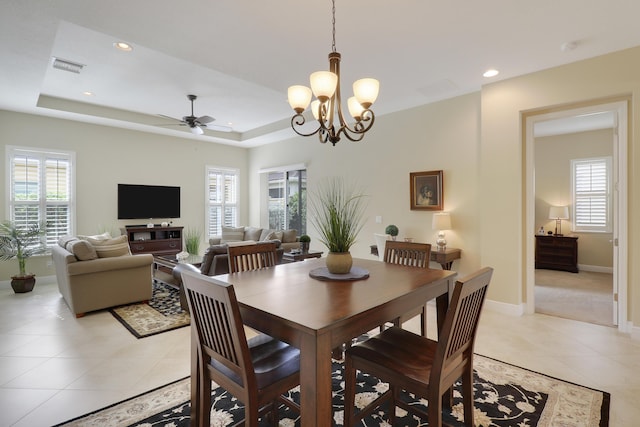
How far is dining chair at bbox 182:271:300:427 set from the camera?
137cm

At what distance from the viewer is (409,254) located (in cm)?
276

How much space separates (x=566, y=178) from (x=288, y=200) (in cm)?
577

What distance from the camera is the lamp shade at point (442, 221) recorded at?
14.1 ft

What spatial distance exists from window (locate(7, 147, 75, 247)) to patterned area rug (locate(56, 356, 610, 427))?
4.94 meters

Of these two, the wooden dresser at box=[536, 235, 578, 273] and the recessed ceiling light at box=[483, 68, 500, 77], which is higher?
the recessed ceiling light at box=[483, 68, 500, 77]

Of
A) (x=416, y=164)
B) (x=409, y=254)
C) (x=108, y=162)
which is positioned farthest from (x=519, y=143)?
(x=108, y=162)

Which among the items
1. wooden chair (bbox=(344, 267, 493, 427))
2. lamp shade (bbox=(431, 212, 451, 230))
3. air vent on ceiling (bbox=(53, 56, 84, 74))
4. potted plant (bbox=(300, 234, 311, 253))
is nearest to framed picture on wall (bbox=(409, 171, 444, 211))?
lamp shade (bbox=(431, 212, 451, 230))

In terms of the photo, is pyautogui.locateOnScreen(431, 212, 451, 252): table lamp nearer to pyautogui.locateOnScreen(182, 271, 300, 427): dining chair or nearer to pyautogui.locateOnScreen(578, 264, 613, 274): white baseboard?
pyautogui.locateOnScreen(182, 271, 300, 427): dining chair

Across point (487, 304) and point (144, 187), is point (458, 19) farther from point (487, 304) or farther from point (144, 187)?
point (144, 187)

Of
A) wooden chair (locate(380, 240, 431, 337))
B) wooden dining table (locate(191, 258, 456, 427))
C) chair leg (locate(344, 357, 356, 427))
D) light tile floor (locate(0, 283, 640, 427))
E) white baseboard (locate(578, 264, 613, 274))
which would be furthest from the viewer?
white baseboard (locate(578, 264, 613, 274))

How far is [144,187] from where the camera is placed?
21.4ft

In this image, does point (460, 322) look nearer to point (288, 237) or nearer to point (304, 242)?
point (304, 242)

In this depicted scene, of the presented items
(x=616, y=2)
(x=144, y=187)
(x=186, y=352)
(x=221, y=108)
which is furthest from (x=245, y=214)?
(x=616, y=2)

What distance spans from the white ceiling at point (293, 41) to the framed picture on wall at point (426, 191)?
42.0 inches
